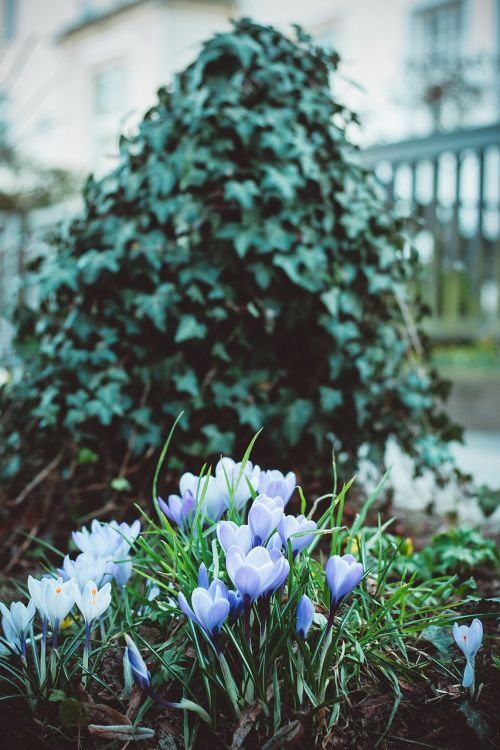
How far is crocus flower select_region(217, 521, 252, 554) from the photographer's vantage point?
40.8 inches

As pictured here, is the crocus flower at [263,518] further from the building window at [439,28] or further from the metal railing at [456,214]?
the building window at [439,28]

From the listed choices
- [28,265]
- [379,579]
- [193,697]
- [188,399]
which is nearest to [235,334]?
[188,399]

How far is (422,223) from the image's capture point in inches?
97.0

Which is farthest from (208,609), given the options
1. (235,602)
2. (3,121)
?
(3,121)

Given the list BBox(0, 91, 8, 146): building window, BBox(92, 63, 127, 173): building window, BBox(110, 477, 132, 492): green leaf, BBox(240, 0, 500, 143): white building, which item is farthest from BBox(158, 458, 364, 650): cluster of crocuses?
BBox(92, 63, 127, 173): building window

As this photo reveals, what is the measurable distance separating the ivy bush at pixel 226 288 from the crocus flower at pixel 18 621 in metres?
0.92

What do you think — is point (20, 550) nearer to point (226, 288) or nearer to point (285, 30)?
point (226, 288)

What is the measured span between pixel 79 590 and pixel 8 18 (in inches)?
898

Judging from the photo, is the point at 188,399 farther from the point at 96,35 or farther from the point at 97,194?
the point at 96,35

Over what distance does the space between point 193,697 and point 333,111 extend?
1778 millimetres

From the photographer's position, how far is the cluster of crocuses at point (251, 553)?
0.95 meters

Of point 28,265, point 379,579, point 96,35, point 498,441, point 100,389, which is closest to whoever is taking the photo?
point 379,579

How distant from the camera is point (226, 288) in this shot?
206 cm

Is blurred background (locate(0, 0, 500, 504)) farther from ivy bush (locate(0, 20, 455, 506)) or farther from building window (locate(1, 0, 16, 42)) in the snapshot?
ivy bush (locate(0, 20, 455, 506))
